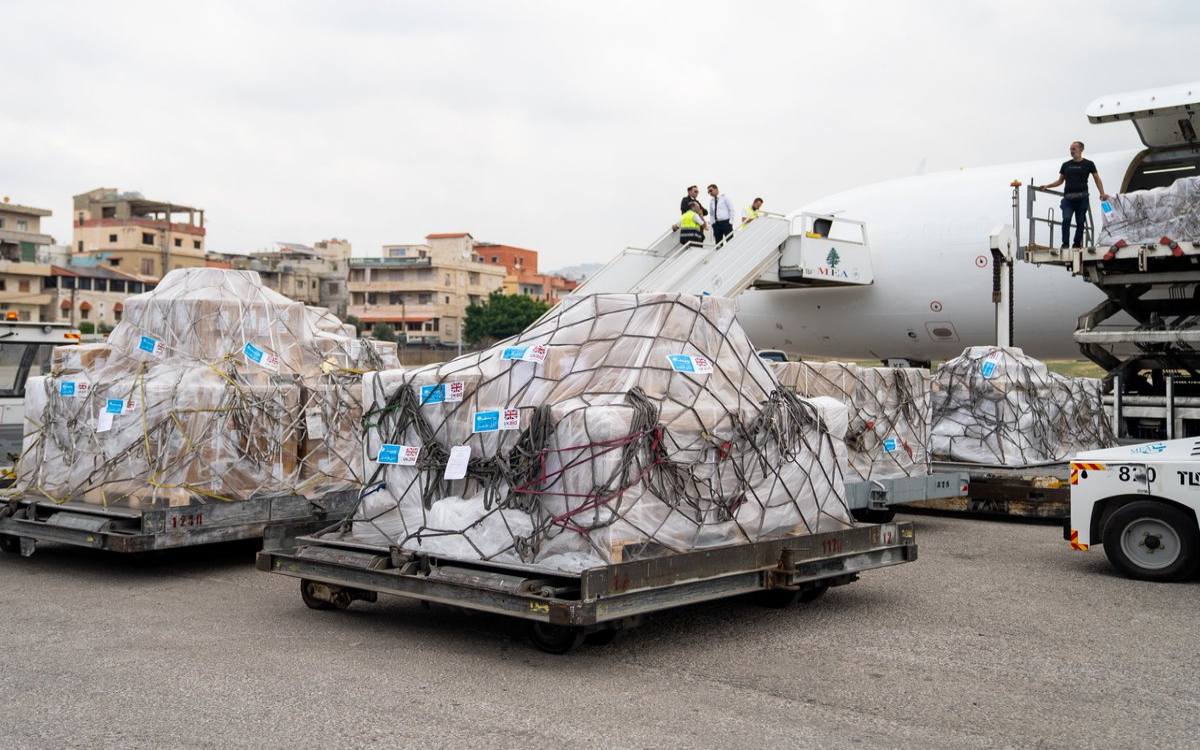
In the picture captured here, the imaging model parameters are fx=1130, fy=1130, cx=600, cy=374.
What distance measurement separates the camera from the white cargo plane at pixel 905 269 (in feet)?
61.4

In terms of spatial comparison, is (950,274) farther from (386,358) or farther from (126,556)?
(126,556)

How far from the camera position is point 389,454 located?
25.4ft

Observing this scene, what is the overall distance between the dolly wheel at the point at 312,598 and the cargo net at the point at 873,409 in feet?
18.0

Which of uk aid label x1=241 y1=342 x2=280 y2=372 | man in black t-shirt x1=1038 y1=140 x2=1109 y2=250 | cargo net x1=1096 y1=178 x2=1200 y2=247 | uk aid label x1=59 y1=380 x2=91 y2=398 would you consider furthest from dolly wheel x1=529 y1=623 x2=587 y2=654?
man in black t-shirt x1=1038 y1=140 x2=1109 y2=250

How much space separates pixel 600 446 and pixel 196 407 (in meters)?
4.43

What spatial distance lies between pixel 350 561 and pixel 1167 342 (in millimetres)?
11969

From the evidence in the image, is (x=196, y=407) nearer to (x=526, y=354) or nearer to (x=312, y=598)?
(x=312, y=598)

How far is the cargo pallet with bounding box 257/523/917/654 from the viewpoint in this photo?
20.5 ft

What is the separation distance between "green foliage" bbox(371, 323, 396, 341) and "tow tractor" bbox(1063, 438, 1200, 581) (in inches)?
3236

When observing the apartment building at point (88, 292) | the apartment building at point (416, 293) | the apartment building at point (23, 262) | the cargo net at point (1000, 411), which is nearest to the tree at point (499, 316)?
the apartment building at point (416, 293)

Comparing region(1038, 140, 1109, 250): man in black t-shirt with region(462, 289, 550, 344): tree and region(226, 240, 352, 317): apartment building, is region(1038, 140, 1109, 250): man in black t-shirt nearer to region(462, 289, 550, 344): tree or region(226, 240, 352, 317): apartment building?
region(462, 289, 550, 344): tree

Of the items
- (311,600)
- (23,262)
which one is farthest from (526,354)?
(23,262)

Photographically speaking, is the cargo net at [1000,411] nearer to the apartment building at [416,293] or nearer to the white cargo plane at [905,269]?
the white cargo plane at [905,269]


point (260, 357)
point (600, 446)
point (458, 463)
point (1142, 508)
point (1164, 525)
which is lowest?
point (1164, 525)
